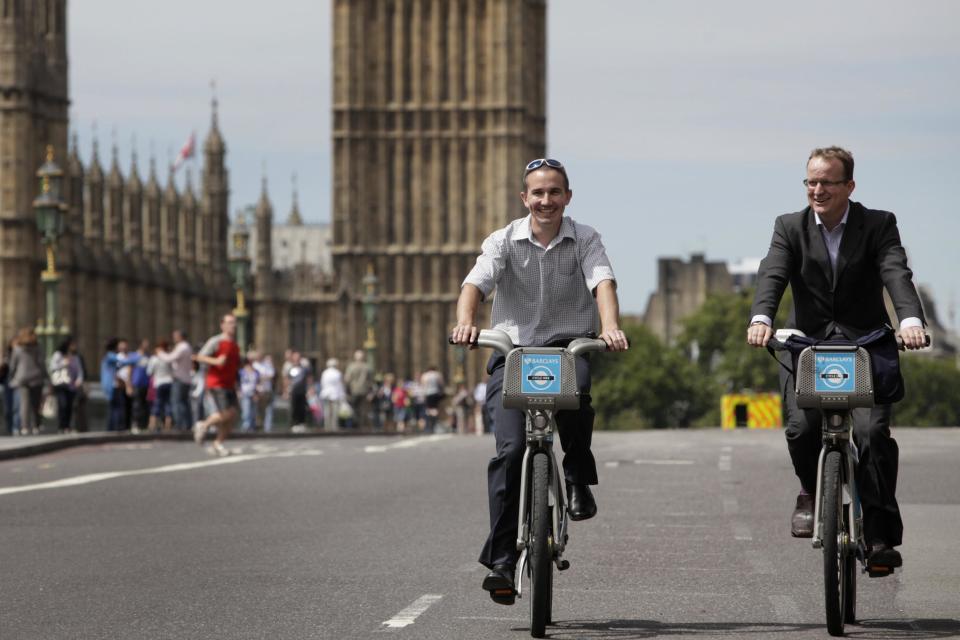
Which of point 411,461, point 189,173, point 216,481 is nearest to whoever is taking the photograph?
point 216,481

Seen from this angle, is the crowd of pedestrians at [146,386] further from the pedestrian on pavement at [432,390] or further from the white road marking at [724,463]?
the white road marking at [724,463]

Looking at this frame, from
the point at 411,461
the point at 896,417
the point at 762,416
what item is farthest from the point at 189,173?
the point at 411,461

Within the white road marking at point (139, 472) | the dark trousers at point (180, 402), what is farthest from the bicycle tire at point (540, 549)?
the dark trousers at point (180, 402)

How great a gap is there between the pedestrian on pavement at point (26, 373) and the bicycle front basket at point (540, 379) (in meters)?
21.4

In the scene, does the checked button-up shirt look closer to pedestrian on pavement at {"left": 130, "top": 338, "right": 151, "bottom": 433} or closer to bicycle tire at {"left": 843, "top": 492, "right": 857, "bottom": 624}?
bicycle tire at {"left": 843, "top": 492, "right": 857, "bottom": 624}

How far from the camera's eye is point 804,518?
815 cm

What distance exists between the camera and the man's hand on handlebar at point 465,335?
299 inches

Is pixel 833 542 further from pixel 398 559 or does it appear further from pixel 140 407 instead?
pixel 140 407

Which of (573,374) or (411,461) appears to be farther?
(411,461)

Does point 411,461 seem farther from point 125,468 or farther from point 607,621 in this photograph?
point 607,621

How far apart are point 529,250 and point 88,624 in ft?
6.58

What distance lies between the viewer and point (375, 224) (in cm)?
8569

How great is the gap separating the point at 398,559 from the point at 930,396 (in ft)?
365

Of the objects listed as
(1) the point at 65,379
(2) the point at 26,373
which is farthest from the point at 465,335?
(1) the point at 65,379
